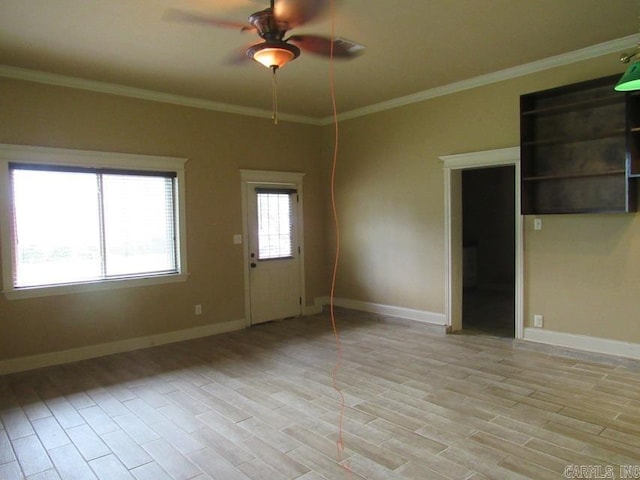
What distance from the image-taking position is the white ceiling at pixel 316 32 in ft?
10.6

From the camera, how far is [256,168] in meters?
6.20

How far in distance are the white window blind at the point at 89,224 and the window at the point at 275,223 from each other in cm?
129

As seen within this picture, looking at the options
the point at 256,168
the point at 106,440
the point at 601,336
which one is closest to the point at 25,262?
the point at 106,440

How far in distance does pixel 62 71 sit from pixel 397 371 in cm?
448

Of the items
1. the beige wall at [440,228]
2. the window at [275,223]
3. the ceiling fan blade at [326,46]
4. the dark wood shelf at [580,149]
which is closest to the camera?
the ceiling fan blade at [326,46]

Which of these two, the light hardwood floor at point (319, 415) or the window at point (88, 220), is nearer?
the light hardwood floor at point (319, 415)

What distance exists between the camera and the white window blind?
4.45 m

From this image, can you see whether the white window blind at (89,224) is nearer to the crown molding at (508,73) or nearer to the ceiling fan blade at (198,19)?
the ceiling fan blade at (198,19)

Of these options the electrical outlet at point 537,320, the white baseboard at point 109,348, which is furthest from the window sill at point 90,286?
the electrical outlet at point 537,320

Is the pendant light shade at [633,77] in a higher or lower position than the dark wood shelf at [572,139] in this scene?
higher

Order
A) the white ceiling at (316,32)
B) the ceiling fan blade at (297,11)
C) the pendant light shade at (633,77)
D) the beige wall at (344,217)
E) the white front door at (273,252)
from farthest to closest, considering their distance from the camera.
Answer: the white front door at (273,252) < the beige wall at (344,217) < the white ceiling at (316,32) < the ceiling fan blade at (297,11) < the pendant light shade at (633,77)

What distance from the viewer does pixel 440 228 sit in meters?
5.55

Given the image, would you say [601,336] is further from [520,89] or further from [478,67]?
[478,67]

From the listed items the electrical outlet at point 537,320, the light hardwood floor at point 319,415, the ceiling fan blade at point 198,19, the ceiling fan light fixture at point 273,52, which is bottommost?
the light hardwood floor at point 319,415
